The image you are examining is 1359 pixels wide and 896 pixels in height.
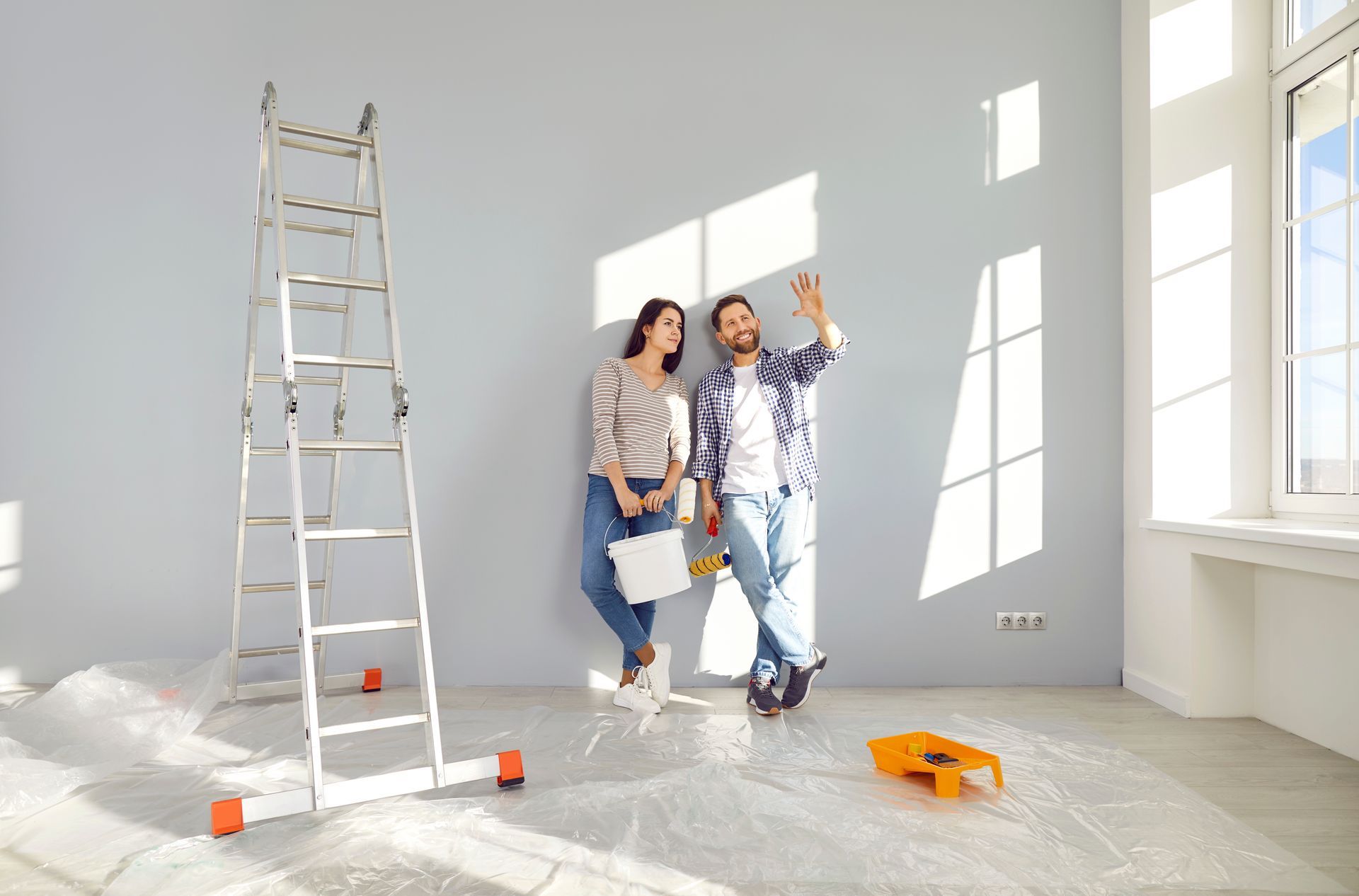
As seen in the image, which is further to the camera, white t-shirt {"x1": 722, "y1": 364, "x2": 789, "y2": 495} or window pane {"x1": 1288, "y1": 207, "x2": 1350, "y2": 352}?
white t-shirt {"x1": 722, "y1": 364, "x2": 789, "y2": 495}

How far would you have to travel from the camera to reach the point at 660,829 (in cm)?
205

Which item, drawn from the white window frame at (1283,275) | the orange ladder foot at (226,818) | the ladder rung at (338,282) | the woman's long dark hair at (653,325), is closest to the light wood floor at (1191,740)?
the white window frame at (1283,275)

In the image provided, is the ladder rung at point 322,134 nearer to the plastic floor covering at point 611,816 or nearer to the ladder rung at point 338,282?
the ladder rung at point 338,282

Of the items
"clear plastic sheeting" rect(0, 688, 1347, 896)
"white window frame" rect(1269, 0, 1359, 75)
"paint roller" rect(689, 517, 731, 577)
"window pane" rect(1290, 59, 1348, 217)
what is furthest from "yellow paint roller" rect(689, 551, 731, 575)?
"white window frame" rect(1269, 0, 1359, 75)

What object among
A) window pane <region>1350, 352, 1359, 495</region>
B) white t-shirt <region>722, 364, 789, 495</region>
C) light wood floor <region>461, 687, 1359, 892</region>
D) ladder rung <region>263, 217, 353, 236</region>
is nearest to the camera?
light wood floor <region>461, 687, 1359, 892</region>

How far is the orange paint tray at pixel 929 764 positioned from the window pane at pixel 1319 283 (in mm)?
2017

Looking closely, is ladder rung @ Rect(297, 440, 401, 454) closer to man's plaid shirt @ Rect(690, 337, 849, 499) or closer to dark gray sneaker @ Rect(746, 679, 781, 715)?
man's plaid shirt @ Rect(690, 337, 849, 499)

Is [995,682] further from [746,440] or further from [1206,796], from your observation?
[746,440]

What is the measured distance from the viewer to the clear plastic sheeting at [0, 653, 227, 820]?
2.30 meters

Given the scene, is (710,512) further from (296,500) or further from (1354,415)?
(1354,415)

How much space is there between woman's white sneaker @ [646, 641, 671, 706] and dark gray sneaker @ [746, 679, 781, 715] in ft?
1.07

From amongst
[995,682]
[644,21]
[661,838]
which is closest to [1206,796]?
[995,682]

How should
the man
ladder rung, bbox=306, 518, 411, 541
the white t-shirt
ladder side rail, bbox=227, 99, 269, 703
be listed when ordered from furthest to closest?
the white t-shirt < the man < ladder side rail, bbox=227, 99, 269, 703 < ladder rung, bbox=306, 518, 411, 541

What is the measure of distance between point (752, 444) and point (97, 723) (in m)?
2.52
